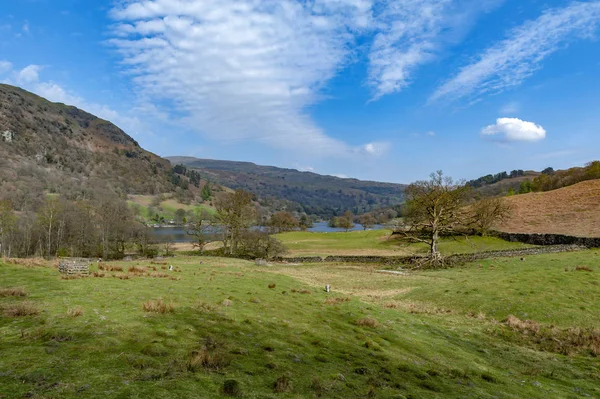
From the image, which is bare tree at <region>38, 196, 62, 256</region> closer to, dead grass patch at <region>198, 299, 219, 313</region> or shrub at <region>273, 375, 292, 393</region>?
dead grass patch at <region>198, 299, 219, 313</region>

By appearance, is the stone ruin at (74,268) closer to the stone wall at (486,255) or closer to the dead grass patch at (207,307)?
the dead grass patch at (207,307)

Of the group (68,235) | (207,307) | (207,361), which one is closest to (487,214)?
(207,307)

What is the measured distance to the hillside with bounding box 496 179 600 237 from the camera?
62500 millimetres

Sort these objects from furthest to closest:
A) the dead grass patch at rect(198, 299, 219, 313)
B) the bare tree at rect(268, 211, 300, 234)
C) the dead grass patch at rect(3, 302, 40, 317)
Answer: the bare tree at rect(268, 211, 300, 234)
the dead grass patch at rect(198, 299, 219, 313)
the dead grass patch at rect(3, 302, 40, 317)

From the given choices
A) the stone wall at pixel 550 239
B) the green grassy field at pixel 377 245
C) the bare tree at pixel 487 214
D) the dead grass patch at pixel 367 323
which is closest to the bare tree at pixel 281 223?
the green grassy field at pixel 377 245

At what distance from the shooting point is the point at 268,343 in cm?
1235

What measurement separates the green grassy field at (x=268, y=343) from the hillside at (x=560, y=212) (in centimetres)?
4536

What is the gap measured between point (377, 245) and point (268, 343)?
76.0m

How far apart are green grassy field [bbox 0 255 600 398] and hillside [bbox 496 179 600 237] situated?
4536 cm

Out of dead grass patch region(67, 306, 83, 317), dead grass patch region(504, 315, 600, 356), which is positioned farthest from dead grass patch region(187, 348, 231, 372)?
dead grass patch region(504, 315, 600, 356)

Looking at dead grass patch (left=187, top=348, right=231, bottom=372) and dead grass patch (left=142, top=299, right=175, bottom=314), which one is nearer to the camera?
dead grass patch (left=187, top=348, right=231, bottom=372)

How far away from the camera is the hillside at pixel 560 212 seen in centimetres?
6250

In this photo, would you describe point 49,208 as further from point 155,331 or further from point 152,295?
point 155,331

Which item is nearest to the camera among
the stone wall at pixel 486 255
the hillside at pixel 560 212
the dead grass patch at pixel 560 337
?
the dead grass patch at pixel 560 337
